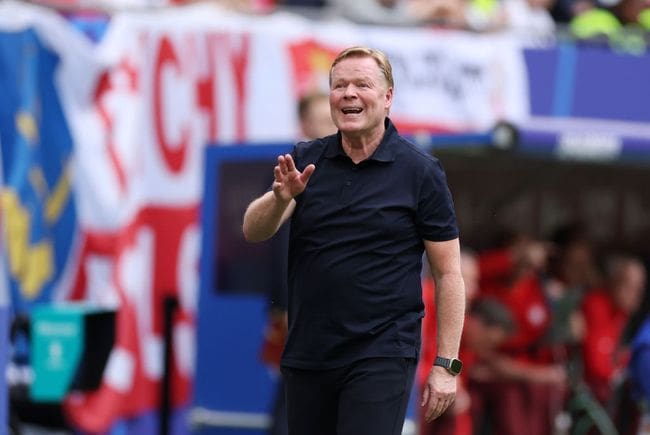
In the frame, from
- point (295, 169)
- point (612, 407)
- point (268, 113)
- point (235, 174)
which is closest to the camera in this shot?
point (295, 169)

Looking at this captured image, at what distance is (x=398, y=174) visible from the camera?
668cm

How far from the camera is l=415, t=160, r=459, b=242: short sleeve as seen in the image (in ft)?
21.9

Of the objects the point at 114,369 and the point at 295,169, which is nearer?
the point at 295,169

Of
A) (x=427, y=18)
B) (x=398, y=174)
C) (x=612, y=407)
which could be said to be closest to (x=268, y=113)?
(x=427, y=18)

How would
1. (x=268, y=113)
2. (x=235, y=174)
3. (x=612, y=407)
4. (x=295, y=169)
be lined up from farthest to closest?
(x=612, y=407) → (x=268, y=113) → (x=235, y=174) → (x=295, y=169)

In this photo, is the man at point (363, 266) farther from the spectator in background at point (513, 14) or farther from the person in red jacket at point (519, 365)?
the spectator in background at point (513, 14)

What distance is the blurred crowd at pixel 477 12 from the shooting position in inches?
470

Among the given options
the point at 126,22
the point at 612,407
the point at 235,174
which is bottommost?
the point at 612,407

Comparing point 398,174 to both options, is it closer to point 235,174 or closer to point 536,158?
point 235,174

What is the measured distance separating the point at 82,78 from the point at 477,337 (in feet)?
9.36

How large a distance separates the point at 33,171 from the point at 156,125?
3.16ft

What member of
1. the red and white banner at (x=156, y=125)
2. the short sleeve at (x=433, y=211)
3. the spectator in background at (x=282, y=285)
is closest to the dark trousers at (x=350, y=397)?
the short sleeve at (x=433, y=211)

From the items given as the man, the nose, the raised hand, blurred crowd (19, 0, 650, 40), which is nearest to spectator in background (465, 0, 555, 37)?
blurred crowd (19, 0, 650, 40)

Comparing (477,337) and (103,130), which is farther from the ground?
(103,130)
